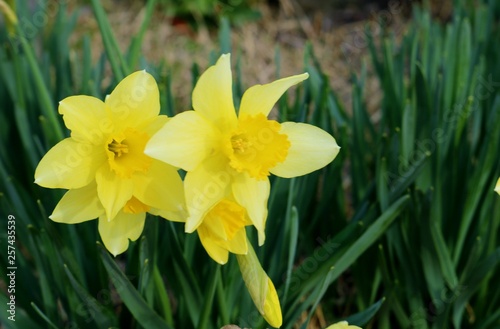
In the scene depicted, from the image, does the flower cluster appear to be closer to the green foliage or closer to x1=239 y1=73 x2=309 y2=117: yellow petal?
x1=239 y1=73 x2=309 y2=117: yellow petal

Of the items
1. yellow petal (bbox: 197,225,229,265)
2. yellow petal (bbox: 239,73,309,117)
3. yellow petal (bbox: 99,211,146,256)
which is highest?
yellow petal (bbox: 239,73,309,117)

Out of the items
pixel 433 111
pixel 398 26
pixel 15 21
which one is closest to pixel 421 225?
pixel 433 111

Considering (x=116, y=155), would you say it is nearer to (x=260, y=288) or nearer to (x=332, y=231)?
(x=260, y=288)

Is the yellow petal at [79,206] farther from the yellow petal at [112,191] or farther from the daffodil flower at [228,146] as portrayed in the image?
the daffodil flower at [228,146]

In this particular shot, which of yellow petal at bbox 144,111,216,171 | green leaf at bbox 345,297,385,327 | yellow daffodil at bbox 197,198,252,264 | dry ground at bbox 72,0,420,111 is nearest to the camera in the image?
yellow petal at bbox 144,111,216,171

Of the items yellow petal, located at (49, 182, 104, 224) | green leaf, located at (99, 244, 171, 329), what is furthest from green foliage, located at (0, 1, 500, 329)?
yellow petal, located at (49, 182, 104, 224)
